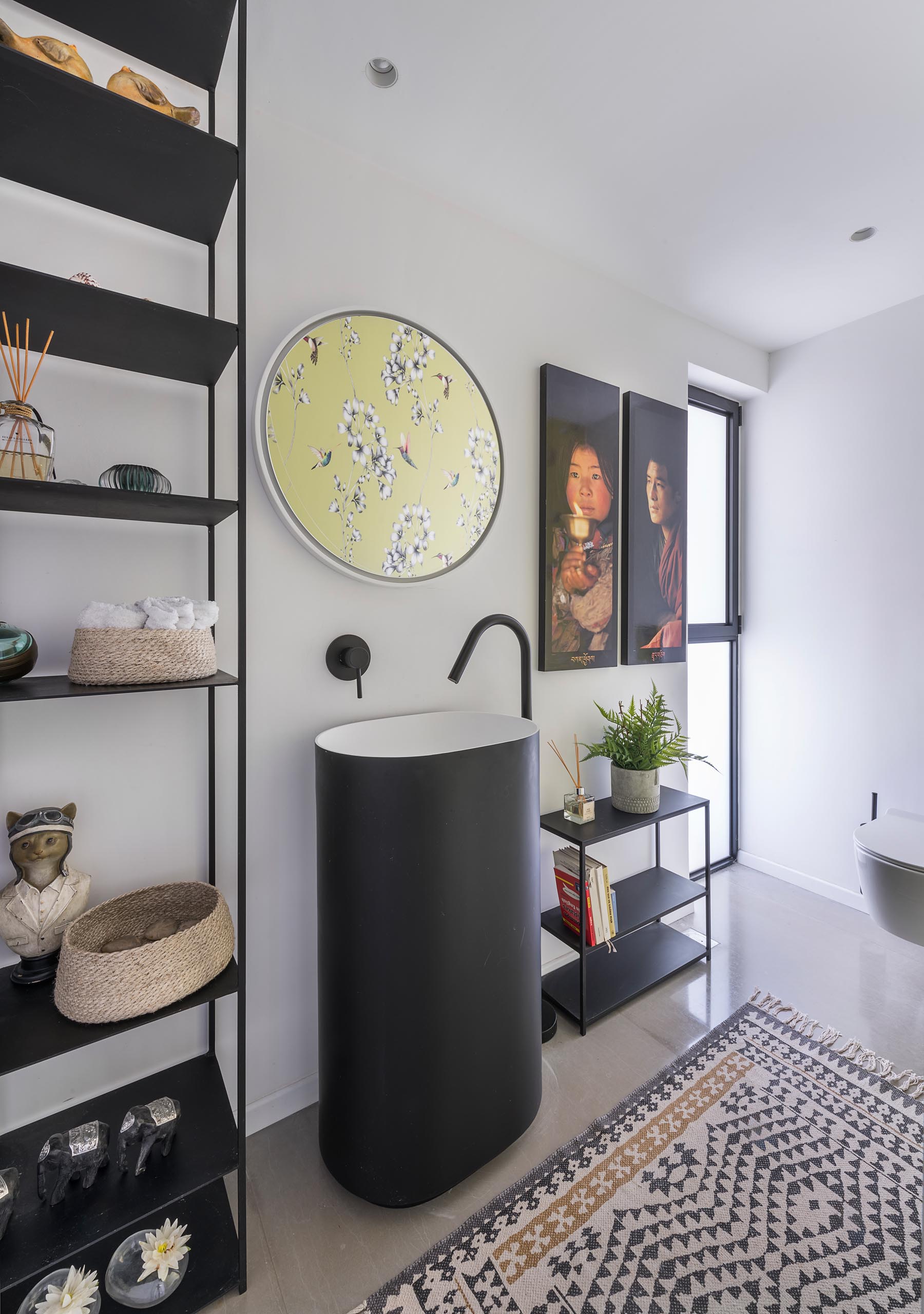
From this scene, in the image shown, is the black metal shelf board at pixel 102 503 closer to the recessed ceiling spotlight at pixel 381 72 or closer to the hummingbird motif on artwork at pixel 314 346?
the hummingbird motif on artwork at pixel 314 346

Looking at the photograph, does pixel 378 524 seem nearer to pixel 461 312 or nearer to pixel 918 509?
pixel 461 312

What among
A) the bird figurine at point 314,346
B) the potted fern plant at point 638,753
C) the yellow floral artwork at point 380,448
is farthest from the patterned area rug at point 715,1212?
the bird figurine at point 314,346

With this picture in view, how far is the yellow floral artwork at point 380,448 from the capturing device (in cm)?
142

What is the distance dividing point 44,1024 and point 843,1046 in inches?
77.2

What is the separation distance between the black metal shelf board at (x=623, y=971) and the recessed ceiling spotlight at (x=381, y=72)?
225 centimetres

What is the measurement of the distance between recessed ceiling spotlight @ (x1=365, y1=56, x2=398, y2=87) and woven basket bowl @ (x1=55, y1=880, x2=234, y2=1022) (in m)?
1.78

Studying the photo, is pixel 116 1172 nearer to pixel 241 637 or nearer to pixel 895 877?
pixel 241 637

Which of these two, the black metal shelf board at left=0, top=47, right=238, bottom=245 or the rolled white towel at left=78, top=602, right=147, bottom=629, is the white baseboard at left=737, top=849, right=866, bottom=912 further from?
the black metal shelf board at left=0, top=47, right=238, bottom=245

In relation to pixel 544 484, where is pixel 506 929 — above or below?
below

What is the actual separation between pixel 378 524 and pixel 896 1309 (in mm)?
1850

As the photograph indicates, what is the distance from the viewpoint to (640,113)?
1.41m

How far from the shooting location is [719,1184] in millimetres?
1271

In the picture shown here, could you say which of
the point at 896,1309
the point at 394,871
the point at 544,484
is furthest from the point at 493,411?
the point at 896,1309

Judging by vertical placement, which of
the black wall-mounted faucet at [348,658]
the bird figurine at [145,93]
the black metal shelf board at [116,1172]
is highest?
the bird figurine at [145,93]
